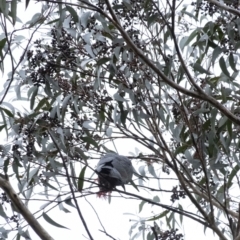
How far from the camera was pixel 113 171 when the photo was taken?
1.61 m

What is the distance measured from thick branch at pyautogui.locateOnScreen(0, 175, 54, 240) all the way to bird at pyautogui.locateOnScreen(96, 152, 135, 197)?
0.62 feet

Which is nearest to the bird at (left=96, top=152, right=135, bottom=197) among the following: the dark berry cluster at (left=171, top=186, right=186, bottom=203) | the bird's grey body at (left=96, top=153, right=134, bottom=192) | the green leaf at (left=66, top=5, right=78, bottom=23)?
the bird's grey body at (left=96, top=153, right=134, bottom=192)

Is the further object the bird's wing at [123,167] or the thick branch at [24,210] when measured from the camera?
the bird's wing at [123,167]

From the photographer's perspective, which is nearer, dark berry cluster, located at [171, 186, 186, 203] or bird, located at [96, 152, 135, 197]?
bird, located at [96, 152, 135, 197]

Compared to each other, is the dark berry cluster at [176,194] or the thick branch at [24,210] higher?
the dark berry cluster at [176,194]

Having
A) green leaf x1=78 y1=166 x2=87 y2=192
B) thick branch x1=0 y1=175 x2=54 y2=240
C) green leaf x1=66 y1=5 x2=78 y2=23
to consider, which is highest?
green leaf x1=66 y1=5 x2=78 y2=23

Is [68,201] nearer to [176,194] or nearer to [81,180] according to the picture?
[81,180]

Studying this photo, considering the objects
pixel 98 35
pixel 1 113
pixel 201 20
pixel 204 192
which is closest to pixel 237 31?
pixel 201 20

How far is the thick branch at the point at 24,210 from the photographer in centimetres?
148

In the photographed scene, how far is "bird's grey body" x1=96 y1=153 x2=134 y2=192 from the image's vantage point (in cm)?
161

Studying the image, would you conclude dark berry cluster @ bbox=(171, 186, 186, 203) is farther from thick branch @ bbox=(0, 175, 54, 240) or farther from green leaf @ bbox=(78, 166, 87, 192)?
thick branch @ bbox=(0, 175, 54, 240)

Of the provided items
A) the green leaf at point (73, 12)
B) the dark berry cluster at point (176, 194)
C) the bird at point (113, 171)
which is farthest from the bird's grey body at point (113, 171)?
the green leaf at point (73, 12)

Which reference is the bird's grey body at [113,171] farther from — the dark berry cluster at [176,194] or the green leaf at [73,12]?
the green leaf at [73,12]

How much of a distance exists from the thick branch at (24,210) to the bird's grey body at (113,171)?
0.64ft
